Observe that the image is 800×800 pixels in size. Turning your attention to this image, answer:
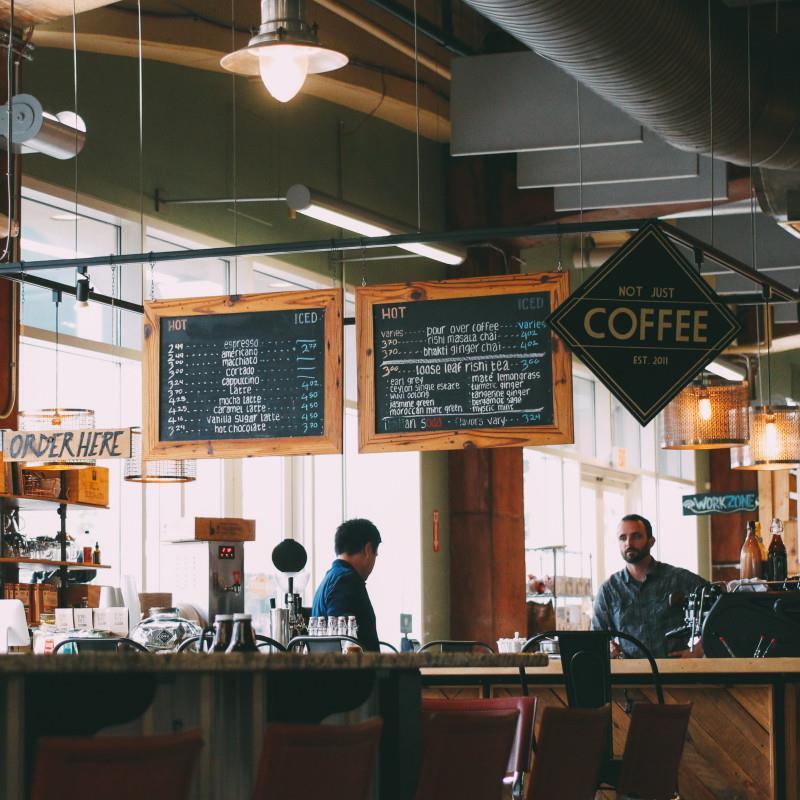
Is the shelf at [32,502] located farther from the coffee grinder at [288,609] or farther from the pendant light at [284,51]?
the pendant light at [284,51]

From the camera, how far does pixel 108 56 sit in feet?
25.9

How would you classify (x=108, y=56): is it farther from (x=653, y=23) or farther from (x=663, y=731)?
(x=663, y=731)

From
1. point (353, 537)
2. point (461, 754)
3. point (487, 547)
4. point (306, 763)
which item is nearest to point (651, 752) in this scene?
point (461, 754)

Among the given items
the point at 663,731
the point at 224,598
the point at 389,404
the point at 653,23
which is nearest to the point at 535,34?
the point at 653,23

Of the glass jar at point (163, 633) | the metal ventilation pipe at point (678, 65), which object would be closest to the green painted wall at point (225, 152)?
the glass jar at point (163, 633)

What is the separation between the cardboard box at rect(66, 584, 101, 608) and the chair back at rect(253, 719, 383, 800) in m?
4.63

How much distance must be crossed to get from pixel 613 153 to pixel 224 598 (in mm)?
3245

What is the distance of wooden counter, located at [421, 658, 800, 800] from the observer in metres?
5.18

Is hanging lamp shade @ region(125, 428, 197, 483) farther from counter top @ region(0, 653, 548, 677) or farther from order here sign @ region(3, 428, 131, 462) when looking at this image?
counter top @ region(0, 653, 548, 677)

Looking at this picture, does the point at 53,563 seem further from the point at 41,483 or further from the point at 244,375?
the point at 244,375

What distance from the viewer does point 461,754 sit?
10.6 feet

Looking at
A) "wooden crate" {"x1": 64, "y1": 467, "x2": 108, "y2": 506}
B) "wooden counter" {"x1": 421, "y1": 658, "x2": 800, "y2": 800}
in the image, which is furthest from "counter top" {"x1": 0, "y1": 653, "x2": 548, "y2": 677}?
"wooden crate" {"x1": 64, "y1": 467, "x2": 108, "y2": 506}

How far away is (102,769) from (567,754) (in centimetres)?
139

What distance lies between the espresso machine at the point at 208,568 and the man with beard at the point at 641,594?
6.15 feet
